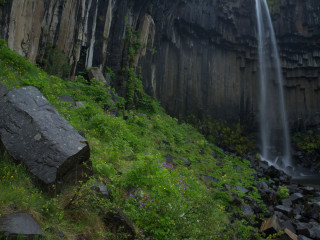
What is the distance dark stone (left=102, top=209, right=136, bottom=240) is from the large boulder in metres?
0.84

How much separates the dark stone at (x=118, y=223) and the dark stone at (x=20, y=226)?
92 cm

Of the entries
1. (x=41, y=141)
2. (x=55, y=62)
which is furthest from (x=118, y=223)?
(x=55, y=62)

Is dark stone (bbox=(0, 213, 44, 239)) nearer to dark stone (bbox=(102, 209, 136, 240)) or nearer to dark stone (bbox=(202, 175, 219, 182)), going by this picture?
dark stone (bbox=(102, 209, 136, 240))

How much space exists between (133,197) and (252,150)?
66.7 feet

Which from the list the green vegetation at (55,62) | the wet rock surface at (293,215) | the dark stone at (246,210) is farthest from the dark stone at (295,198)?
the green vegetation at (55,62)

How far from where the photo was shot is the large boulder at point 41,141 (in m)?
3.56

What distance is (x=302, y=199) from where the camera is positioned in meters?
9.62

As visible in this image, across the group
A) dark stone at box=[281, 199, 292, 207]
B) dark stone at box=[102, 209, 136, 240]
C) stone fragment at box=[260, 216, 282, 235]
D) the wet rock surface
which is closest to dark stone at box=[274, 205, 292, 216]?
the wet rock surface

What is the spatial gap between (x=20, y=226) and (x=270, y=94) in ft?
85.3

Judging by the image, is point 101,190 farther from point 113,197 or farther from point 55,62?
point 55,62

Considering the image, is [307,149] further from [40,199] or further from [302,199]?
[40,199]

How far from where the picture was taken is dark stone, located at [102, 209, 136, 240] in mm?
3381

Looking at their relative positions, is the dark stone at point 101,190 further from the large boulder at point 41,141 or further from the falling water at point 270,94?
the falling water at point 270,94

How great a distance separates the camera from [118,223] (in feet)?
11.2
